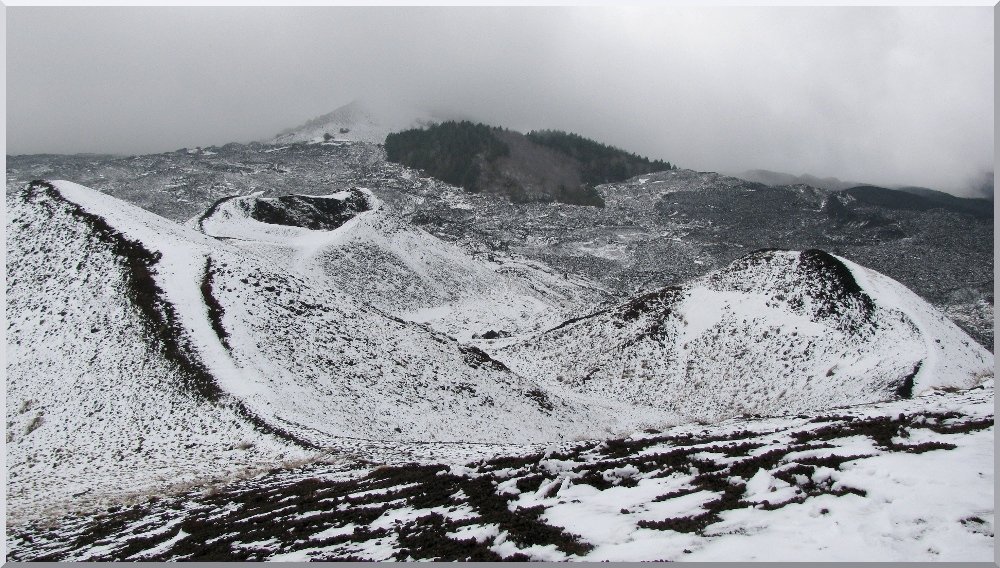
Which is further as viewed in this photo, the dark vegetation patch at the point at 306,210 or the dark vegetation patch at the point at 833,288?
the dark vegetation patch at the point at 306,210

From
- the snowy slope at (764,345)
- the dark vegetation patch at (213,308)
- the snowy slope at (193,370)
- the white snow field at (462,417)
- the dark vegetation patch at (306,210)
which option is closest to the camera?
the white snow field at (462,417)

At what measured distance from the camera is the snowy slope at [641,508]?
8828mm

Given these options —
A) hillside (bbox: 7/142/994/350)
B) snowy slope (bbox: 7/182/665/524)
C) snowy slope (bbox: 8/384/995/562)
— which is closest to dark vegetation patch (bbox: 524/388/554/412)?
snowy slope (bbox: 7/182/665/524)

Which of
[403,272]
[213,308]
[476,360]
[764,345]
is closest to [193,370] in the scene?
[213,308]

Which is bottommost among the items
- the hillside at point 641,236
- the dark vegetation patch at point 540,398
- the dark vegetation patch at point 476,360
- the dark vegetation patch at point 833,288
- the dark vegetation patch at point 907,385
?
the dark vegetation patch at point 540,398

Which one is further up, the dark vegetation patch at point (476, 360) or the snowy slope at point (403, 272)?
the snowy slope at point (403, 272)

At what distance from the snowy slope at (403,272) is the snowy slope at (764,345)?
17.0m

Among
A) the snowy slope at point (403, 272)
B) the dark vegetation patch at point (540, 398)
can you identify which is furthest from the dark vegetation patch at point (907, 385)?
the snowy slope at point (403, 272)

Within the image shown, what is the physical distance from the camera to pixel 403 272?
8869cm

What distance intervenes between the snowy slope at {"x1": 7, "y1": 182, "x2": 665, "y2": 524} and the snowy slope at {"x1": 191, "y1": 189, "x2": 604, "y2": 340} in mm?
30241

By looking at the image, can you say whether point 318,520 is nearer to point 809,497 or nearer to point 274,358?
point 809,497

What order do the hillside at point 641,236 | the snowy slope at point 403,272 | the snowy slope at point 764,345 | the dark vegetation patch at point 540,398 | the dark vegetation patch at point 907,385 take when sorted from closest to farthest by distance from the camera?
1. the dark vegetation patch at point 907,385
2. the dark vegetation patch at point 540,398
3. the snowy slope at point 764,345
4. the snowy slope at point 403,272
5. the hillside at point 641,236

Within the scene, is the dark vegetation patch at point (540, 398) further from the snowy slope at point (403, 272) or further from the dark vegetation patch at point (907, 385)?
the snowy slope at point (403, 272)

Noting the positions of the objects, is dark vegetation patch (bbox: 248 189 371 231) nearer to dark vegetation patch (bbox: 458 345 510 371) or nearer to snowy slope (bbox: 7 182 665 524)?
snowy slope (bbox: 7 182 665 524)
